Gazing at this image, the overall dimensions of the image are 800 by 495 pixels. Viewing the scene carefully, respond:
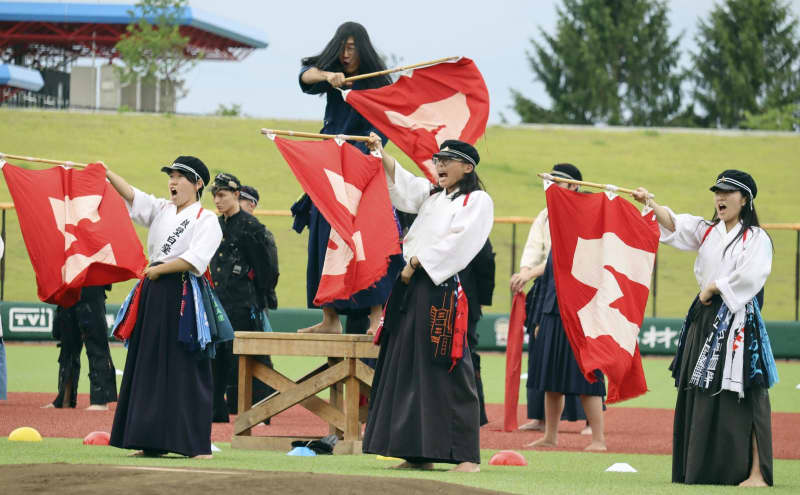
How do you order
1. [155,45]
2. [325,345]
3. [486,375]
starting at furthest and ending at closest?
[155,45]
[486,375]
[325,345]

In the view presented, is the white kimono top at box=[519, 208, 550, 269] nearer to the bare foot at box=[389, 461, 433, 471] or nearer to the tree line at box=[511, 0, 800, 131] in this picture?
the bare foot at box=[389, 461, 433, 471]

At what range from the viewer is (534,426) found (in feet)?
36.1

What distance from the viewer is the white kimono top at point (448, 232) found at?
23.3 feet

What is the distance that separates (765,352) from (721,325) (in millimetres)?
296

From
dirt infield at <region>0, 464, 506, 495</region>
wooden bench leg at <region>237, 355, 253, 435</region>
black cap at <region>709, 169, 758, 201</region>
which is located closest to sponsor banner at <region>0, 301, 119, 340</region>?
wooden bench leg at <region>237, 355, 253, 435</region>

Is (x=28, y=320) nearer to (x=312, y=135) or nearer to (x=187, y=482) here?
(x=312, y=135)

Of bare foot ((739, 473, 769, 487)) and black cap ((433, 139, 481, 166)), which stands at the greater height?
black cap ((433, 139, 481, 166))

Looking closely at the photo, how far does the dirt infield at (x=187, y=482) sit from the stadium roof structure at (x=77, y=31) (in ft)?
169

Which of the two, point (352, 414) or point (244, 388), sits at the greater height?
point (244, 388)

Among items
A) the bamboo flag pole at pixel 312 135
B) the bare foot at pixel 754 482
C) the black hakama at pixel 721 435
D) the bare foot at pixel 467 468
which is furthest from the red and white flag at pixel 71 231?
the bare foot at pixel 754 482

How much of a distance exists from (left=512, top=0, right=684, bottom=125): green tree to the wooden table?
50421 mm

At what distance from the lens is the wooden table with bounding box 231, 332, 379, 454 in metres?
8.55

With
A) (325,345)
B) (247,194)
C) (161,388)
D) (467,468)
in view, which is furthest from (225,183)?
(467,468)

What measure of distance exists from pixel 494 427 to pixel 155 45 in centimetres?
4414
